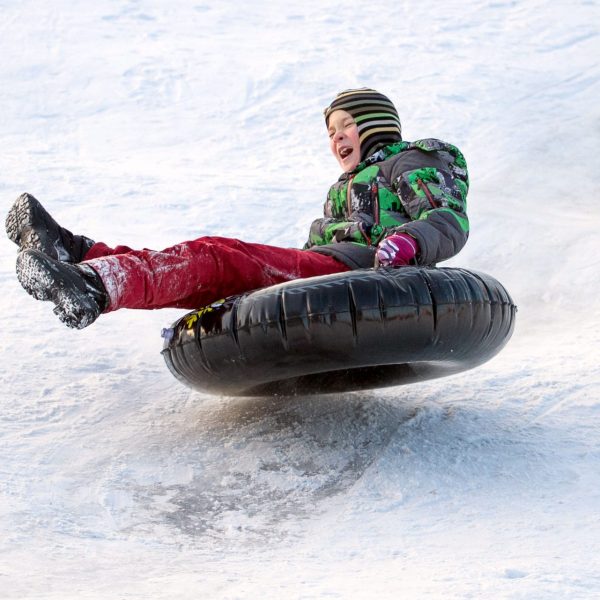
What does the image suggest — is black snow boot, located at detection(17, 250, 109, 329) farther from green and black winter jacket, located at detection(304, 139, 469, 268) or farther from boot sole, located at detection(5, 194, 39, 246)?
green and black winter jacket, located at detection(304, 139, 469, 268)

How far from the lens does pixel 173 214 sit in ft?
19.9

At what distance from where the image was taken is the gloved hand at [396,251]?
3396 mm

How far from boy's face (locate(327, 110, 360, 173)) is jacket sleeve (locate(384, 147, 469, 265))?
315 millimetres

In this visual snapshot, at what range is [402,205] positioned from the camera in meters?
3.87

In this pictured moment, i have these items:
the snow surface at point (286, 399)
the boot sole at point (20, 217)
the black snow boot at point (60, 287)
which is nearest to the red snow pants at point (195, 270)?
the black snow boot at point (60, 287)

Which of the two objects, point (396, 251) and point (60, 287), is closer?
point (60, 287)

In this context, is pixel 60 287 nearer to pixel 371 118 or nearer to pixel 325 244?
pixel 325 244

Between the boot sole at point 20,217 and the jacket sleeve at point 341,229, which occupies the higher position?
the boot sole at point 20,217

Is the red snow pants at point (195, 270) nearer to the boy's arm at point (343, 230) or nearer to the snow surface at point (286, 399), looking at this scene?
the boy's arm at point (343, 230)

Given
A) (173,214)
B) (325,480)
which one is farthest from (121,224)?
(325,480)

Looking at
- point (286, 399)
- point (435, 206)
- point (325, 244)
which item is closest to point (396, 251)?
point (435, 206)

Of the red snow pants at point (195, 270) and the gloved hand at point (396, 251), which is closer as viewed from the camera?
the red snow pants at point (195, 270)

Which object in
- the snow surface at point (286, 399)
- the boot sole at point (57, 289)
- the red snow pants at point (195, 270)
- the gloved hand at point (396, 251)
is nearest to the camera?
the snow surface at point (286, 399)

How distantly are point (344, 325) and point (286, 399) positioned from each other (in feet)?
3.25
